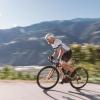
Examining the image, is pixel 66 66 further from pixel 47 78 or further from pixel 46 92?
pixel 46 92

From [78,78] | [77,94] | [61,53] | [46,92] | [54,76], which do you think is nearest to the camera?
[77,94]

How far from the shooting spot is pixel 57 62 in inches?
371

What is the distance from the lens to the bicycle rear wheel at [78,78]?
9758 millimetres

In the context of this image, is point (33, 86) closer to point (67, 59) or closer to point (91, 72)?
point (67, 59)

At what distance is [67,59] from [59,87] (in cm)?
83

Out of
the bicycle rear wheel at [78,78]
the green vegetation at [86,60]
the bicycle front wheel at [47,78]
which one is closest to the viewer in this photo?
the bicycle front wheel at [47,78]

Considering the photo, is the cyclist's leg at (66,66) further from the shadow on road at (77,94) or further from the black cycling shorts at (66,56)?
the shadow on road at (77,94)

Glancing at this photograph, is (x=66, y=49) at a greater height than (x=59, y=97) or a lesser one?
greater

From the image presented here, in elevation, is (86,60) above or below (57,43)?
above

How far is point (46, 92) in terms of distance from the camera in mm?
8906

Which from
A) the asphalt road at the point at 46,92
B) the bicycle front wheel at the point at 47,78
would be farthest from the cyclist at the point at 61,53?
the asphalt road at the point at 46,92

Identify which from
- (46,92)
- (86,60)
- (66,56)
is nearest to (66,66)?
(66,56)

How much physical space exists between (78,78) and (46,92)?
133cm

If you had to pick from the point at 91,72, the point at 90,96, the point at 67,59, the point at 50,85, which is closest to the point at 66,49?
the point at 67,59
